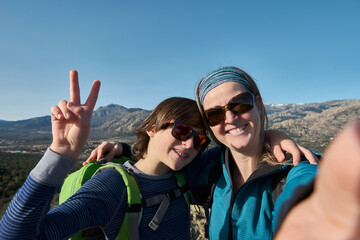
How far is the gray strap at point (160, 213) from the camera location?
1951 mm

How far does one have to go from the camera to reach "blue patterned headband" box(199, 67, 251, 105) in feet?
7.42

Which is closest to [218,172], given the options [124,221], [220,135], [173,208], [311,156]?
[220,135]

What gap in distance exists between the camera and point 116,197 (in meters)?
1.79

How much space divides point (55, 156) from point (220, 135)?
1.70 m

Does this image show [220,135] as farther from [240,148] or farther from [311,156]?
[311,156]

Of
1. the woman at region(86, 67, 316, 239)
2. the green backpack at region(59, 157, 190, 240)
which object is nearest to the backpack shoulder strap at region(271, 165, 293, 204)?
the woman at region(86, 67, 316, 239)

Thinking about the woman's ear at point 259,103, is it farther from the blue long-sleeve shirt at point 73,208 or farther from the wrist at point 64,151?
the wrist at point 64,151

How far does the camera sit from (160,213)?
79.4 inches

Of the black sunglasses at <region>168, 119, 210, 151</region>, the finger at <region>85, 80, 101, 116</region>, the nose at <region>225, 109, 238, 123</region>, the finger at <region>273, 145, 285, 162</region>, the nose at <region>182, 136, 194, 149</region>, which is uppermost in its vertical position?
the finger at <region>85, 80, 101, 116</region>

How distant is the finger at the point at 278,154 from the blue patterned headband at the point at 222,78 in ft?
2.50

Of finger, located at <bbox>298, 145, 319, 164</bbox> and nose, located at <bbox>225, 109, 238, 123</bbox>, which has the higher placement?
nose, located at <bbox>225, 109, 238, 123</bbox>

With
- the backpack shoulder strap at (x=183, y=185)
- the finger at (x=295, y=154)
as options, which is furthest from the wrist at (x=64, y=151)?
the finger at (x=295, y=154)

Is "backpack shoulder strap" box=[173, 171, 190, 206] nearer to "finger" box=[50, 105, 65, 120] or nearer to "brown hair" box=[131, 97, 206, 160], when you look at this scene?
"brown hair" box=[131, 97, 206, 160]

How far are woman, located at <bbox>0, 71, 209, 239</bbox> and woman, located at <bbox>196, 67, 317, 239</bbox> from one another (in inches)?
13.9
